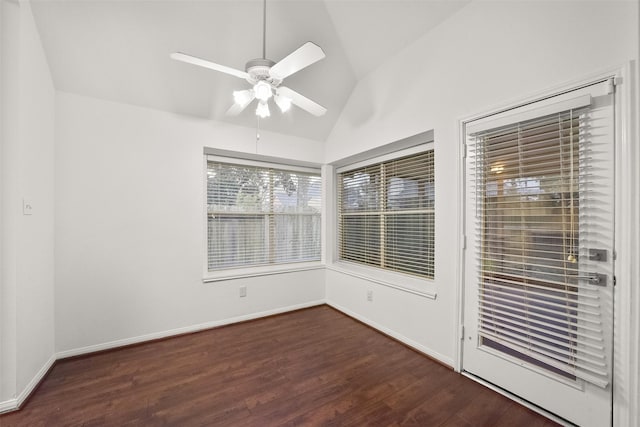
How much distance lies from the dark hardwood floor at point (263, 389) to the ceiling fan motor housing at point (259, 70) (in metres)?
2.21

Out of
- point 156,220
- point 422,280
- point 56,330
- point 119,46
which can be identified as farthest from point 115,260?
point 422,280

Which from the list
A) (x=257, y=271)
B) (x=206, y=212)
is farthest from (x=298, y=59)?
(x=257, y=271)

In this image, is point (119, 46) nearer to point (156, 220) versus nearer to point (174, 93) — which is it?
point (174, 93)

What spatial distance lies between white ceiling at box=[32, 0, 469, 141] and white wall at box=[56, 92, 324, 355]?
25 centimetres

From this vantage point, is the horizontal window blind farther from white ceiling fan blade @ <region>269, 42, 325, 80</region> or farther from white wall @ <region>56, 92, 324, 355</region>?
white wall @ <region>56, 92, 324, 355</region>

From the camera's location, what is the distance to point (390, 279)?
310 cm

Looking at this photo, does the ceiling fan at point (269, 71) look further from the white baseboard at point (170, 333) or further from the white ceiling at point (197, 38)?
the white baseboard at point (170, 333)

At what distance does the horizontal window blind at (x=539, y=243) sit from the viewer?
1.58 m

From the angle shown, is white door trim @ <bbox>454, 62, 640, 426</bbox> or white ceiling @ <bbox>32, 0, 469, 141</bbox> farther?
white ceiling @ <bbox>32, 0, 469, 141</bbox>

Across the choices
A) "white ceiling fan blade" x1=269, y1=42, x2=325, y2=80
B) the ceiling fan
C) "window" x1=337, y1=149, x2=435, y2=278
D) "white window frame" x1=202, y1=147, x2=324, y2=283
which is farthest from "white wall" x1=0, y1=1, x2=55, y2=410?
"window" x1=337, y1=149, x2=435, y2=278

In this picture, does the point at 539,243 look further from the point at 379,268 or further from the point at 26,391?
the point at 26,391

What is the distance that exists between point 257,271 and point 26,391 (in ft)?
6.78

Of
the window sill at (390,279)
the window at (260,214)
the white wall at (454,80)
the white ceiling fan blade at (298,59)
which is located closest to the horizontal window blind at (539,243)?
the white wall at (454,80)

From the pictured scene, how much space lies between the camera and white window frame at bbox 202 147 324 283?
3.15 m
